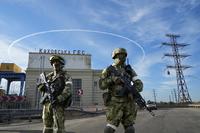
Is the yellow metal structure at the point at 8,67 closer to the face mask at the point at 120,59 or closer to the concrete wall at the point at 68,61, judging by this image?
the concrete wall at the point at 68,61

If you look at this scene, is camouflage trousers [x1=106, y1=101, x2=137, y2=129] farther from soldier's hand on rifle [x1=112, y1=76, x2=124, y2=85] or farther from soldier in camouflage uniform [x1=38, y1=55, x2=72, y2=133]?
soldier in camouflage uniform [x1=38, y1=55, x2=72, y2=133]

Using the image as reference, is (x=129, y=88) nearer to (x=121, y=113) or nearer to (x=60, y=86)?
(x=121, y=113)

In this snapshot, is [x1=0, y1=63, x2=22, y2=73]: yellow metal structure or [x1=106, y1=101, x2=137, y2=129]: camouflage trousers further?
[x1=0, y1=63, x2=22, y2=73]: yellow metal structure

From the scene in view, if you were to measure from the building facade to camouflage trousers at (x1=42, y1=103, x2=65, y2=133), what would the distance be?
60.4 metres

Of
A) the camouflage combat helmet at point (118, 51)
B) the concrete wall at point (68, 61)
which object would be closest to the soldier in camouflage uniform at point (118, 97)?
the camouflage combat helmet at point (118, 51)

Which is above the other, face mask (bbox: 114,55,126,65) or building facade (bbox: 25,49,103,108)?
building facade (bbox: 25,49,103,108)

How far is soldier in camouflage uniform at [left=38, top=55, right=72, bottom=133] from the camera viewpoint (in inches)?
211

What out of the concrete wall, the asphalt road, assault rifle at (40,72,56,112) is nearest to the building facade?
the concrete wall

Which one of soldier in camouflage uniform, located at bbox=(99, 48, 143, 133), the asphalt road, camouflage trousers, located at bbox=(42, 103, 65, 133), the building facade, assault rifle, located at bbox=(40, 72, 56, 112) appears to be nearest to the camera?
soldier in camouflage uniform, located at bbox=(99, 48, 143, 133)

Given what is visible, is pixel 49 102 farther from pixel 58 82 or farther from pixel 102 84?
pixel 102 84

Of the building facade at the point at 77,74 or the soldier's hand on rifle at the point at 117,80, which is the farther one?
the building facade at the point at 77,74

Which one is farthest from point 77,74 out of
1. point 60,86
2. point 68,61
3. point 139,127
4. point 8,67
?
point 60,86

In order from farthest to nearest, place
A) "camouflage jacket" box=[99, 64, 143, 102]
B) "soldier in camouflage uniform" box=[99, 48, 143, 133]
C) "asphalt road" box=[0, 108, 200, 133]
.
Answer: "asphalt road" box=[0, 108, 200, 133], "camouflage jacket" box=[99, 64, 143, 102], "soldier in camouflage uniform" box=[99, 48, 143, 133]

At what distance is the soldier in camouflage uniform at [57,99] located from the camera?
536 centimetres
